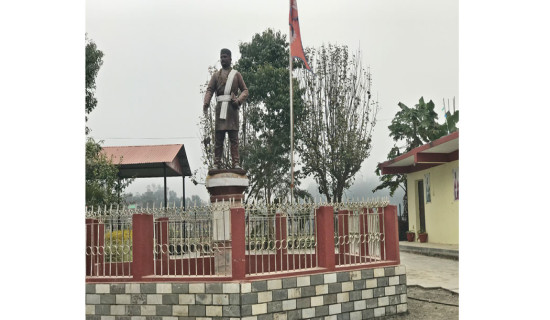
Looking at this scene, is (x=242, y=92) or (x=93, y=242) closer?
(x=93, y=242)

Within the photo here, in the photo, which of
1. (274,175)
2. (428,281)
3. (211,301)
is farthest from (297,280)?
(274,175)

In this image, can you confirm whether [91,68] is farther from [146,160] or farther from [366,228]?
[366,228]

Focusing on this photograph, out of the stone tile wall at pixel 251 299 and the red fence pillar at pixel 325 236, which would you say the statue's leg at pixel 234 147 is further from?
the stone tile wall at pixel 251 299

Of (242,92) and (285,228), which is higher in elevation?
(242,92)

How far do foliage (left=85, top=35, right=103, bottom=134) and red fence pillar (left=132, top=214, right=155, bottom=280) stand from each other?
317 inches

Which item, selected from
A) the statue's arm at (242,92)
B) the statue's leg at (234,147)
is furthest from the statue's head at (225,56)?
the statue's leg at (234,147)

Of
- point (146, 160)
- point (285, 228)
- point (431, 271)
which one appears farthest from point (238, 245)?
point (146, 160)

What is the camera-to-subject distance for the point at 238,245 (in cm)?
539

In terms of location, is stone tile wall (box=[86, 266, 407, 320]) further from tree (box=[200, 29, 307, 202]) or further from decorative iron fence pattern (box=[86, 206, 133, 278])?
tree (box=[200, 29, 307, 202])

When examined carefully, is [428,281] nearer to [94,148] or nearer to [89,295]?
[89,295]

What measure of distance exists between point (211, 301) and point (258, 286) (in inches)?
19.5

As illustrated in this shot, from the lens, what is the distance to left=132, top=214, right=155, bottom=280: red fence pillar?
5.68 meters

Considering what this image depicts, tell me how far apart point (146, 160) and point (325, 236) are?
33.8ft

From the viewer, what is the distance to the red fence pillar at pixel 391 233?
6539 mm
